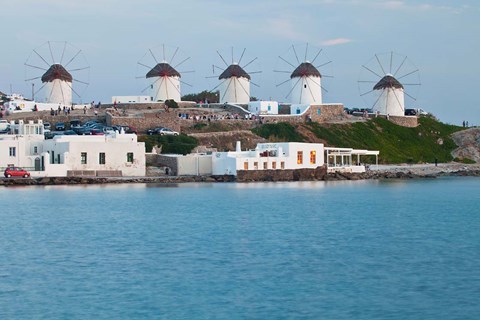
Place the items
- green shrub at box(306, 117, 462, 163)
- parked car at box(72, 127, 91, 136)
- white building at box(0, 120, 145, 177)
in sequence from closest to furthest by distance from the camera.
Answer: white building at box(0, 120, 145, 177)
parked car at box(72, 127, 91, 136)
green shrub at box(306, 117, 462, 163)

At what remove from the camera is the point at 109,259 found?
2933 centimetres

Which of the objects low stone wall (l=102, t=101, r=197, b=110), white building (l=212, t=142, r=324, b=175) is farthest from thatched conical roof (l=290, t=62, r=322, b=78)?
white building (l=212, t=142, r=324, b=175)

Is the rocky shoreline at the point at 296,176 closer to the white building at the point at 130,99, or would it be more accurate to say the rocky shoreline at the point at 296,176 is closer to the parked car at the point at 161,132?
the parked car at the point at 161,132

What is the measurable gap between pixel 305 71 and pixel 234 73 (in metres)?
6.41

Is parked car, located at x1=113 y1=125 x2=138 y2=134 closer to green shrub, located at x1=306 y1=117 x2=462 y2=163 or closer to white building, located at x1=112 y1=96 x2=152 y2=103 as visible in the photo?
white building, located at x1=112 y1=96 x2=152 y2=103

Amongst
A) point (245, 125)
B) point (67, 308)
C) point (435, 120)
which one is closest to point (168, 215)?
point (67, 308)

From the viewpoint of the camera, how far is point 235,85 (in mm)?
87938

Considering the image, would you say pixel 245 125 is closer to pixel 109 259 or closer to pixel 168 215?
pixel 168 215

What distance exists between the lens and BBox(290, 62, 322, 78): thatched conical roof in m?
87.5

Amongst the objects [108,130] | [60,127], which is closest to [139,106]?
[60,127]

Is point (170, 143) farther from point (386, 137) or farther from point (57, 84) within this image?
point (386, 137)

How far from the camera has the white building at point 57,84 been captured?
82.5 metres

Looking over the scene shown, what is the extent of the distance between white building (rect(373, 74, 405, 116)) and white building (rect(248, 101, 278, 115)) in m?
12.5

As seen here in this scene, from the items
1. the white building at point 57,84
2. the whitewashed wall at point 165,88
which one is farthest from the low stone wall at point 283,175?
the white building at point 57,84
